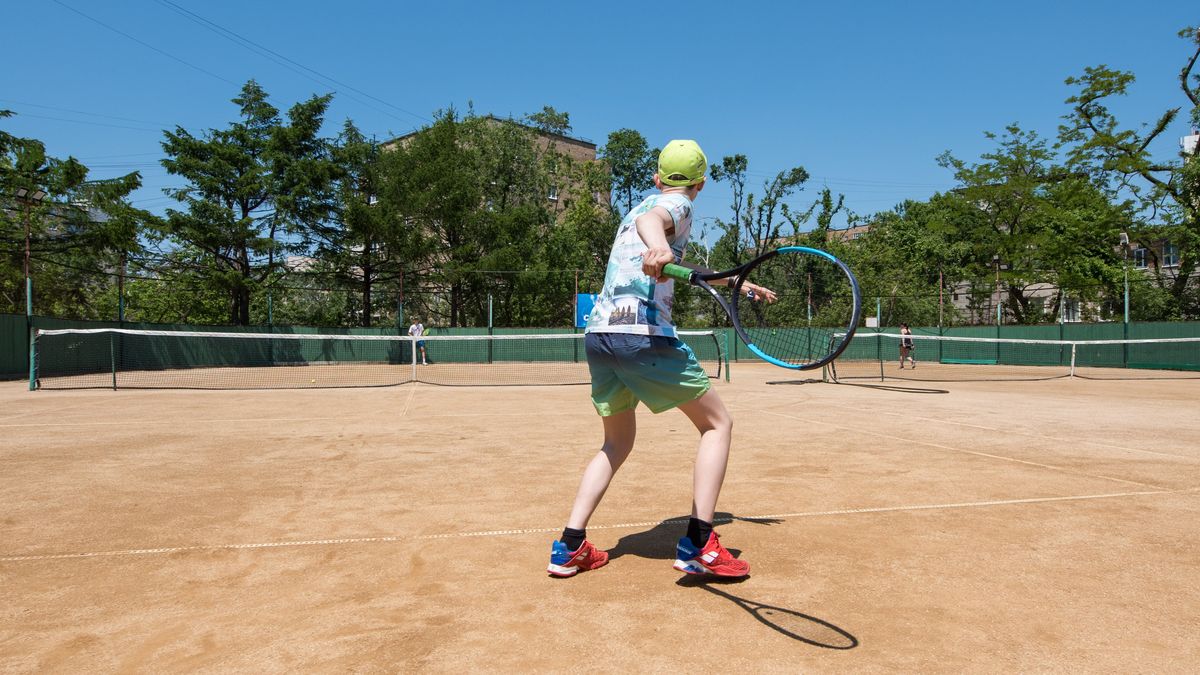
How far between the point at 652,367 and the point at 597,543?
1.14 metres

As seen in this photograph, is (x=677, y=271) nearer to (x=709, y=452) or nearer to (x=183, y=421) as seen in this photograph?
(x=709, y=452)

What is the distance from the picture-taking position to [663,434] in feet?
26.2

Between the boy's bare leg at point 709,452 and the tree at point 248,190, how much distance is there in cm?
3656

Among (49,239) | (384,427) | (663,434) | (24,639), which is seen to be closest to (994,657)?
(24,639)

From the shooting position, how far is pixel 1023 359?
30.5 m

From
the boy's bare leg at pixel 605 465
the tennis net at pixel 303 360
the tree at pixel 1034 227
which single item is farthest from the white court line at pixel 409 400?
the tree at pixel 1034 227

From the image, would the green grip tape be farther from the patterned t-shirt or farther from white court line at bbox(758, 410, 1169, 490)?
white court line at bbox(758, 410, 1169, 490)

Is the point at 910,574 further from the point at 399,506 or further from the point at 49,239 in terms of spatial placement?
the point at 49,239

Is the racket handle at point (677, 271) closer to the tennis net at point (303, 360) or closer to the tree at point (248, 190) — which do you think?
the tennis net at point (303, 360)

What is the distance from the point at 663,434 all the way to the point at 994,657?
18.4 feet

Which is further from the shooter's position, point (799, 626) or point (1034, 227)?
point (1034, 227)

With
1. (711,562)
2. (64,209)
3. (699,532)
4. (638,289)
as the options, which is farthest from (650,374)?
(64,209)

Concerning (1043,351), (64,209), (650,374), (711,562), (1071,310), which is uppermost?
(64,209)

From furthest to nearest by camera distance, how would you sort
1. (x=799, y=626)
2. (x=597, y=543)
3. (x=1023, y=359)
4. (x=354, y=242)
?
(x=354, y=242) < (x=1023, y=359) < (x=597, y=543) < (x=799, y=626)
